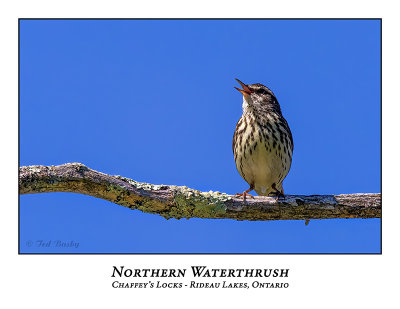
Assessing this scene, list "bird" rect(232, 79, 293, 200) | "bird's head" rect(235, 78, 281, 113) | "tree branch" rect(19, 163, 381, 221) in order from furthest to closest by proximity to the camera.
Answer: "bird's head" rect(235, 78, 281, 113)
"bird" rect(232, 79, 293, 200)
"tree branch" rect(19, 163, 381, 221)

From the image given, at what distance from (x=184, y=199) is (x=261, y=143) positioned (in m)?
2.16

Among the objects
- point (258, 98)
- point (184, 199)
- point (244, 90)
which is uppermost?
point (244, 90)

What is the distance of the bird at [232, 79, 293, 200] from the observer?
337 inches

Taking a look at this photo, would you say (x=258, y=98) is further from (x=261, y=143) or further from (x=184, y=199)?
(x=184, y=199)

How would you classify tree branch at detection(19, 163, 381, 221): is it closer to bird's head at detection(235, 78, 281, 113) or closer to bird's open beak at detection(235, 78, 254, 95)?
bird's head at detection(235, 78, 281, 113)

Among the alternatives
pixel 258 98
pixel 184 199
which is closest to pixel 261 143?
pixel 258 98

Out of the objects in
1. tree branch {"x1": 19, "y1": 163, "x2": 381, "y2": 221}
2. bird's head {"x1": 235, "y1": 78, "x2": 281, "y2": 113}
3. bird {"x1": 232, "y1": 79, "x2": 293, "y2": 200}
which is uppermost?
bird's head {"x1": 235, "y1": 78, "x2": 281, "y2": 113}

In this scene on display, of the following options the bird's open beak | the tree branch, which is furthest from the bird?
the tree branch

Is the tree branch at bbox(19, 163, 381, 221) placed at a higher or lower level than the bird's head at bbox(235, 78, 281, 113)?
lower

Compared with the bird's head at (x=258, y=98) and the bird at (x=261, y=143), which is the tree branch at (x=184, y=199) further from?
the bird's head at (x=258, y=98)

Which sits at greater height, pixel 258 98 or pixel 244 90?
pixel 244 90

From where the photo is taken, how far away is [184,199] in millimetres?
7016

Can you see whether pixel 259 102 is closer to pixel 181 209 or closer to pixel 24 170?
pixel 181 209
